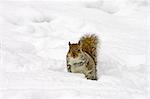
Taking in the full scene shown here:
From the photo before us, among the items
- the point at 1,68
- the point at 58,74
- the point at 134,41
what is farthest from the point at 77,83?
the point at 134,41

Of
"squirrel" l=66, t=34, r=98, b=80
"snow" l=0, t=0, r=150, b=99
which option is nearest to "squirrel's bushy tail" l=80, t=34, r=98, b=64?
"squirrel" l=66, t=34, r=98, b=80

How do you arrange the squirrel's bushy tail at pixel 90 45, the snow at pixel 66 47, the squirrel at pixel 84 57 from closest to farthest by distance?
the snow at pixel 66 47 → the squirrel at pixel 84 57 → the squirrel's bushy tail at pixel 90 45

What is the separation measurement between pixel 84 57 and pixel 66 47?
136 cm

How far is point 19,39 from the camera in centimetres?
700

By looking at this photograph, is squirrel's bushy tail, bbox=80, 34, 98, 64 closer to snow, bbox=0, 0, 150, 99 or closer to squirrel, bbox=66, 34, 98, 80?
squirrel, bbox=66, 34, 98, 80

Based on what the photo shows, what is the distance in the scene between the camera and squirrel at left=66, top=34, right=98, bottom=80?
212 inches

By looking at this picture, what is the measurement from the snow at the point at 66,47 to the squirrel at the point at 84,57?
105 mm

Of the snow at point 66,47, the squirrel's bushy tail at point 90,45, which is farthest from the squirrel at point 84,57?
the snow at point 66,47

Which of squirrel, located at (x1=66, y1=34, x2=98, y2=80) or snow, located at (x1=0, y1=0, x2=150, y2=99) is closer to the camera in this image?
snow, located at (x1=0, y1=0, x2=150, y2=99)

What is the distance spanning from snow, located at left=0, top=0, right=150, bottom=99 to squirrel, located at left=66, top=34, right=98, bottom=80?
4.1 inches

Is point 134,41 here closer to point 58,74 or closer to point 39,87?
point 58,74

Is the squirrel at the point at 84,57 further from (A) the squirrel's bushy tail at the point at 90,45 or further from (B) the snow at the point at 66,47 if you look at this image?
(B) the snow at the point at 66,47

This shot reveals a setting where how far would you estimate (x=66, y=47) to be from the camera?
22.2ft

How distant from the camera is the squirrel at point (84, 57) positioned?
212 inches
